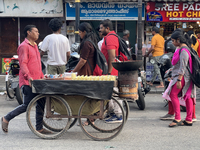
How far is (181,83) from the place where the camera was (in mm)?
6164

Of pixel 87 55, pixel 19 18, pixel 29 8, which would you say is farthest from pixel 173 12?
pixel 87 55

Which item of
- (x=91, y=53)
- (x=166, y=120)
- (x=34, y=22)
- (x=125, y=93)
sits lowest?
(x=166, y=120)

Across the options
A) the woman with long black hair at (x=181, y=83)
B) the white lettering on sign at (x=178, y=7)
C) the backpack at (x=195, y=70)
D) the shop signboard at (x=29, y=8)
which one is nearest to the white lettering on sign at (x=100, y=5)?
the shop signboard at (x=29, y=8)

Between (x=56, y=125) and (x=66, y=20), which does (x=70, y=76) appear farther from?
(x=66, y=20)

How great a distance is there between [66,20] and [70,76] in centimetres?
809

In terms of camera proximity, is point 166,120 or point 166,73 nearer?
point 166,120

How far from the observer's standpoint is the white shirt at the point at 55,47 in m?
6.82

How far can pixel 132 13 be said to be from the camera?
492 inches

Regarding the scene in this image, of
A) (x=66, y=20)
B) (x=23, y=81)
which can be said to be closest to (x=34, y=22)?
(x=66, y=20)

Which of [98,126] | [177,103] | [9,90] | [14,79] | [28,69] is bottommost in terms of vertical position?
[98,126]

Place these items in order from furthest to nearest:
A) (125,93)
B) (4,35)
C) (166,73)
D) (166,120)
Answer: (4,35), (166,73), (166,120), (125,93)

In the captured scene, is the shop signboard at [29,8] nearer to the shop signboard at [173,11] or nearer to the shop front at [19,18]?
the shop front at [19,18]

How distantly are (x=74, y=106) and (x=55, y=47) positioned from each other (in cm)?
195

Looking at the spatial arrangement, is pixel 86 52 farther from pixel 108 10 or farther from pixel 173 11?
pixel 173 11
